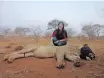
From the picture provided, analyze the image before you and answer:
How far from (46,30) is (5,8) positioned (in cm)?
57

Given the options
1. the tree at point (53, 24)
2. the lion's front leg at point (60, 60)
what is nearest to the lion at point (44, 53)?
the lion's front leg at point (60, 60)

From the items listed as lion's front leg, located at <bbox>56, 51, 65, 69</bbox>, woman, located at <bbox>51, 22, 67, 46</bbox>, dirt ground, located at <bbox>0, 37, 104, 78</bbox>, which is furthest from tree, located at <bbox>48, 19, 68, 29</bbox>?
lion's front leg, located at <bbox>56, 51, 65, 69</bbox>

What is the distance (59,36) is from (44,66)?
423mm

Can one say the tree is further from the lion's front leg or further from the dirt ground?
the lion's front leg

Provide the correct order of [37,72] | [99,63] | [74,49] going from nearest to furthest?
[37,72] < [99,63] < [74,49]

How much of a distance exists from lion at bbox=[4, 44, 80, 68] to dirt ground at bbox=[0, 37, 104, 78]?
50mm

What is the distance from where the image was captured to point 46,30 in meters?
2.96

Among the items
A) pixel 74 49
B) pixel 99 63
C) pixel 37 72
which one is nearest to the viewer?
pixel 37 72

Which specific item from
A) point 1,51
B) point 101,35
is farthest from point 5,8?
point 101,35

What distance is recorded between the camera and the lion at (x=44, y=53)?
2.86m

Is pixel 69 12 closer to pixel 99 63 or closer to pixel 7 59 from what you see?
pixel 99 63

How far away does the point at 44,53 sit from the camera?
9.81 feet

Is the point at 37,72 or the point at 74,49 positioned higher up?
the point at 74,49

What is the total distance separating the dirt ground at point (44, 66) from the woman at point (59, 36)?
7 centimetres
